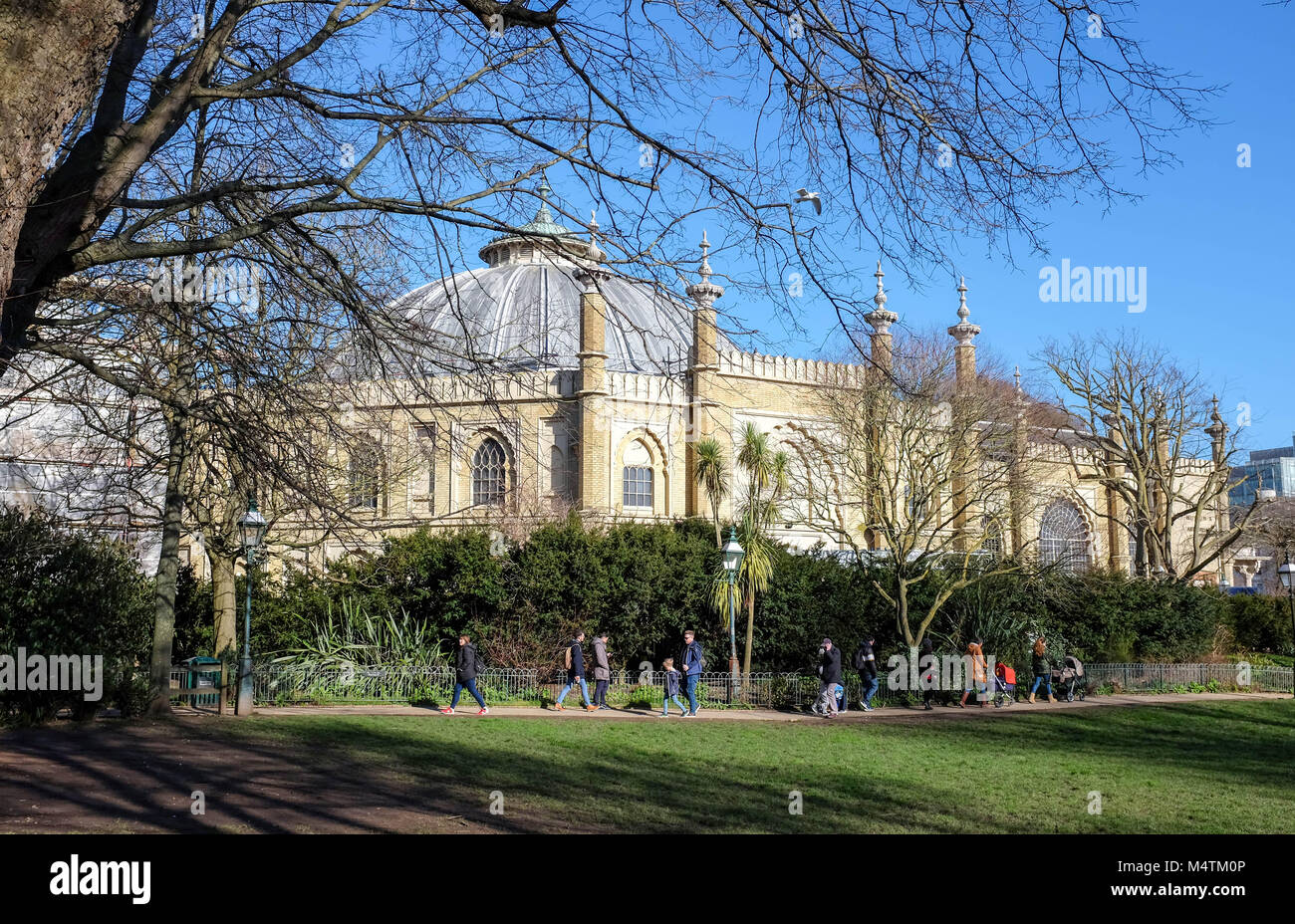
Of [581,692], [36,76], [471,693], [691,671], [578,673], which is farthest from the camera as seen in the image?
[581,692]

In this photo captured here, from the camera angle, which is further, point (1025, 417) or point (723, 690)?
point (1025, 417)

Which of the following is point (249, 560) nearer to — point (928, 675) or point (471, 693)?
point (471, 693)

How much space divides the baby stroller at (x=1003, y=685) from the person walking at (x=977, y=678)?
10.0 inches

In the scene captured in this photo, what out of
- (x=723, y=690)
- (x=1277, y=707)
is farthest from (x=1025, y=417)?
(x=723, y=690)

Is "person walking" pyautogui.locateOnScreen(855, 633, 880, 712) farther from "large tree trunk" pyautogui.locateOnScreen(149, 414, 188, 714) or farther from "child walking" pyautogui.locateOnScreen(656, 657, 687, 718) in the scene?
"large tree trunk" pyautogui.locateOnScreen(149, 414, 188, 714)

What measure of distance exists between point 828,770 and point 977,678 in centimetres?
1079

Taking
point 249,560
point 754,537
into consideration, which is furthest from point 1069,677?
point 249,560

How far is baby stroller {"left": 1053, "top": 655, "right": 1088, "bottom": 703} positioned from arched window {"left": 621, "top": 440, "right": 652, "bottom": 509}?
2341 cm

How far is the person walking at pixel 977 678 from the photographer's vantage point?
2353 cm

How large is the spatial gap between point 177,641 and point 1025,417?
2358 cm

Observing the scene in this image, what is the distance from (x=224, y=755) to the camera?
1360 centimetres

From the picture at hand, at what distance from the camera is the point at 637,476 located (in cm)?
4716

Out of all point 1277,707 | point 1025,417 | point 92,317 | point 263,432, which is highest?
point 1025,417
